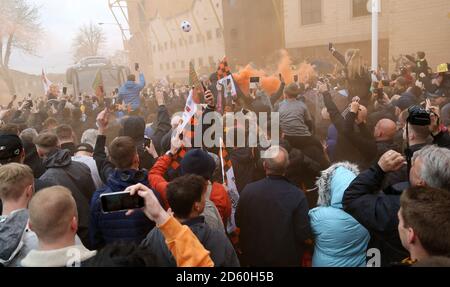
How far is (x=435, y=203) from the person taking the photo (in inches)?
60.7

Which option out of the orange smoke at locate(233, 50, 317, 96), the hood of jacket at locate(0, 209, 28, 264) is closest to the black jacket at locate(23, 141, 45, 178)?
the hood of jacket at locate(0, 209, 28, 264)

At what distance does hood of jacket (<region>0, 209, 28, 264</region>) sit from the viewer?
189 cm

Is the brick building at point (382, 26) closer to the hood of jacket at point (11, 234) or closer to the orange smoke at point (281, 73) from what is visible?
the orange smoke at point (281, 73)

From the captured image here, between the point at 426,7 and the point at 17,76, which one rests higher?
the point at 426,7

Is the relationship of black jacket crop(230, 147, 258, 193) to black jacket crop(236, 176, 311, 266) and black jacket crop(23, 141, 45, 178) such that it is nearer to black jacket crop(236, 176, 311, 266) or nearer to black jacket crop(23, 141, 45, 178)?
black jacket crop(236, 176, 311, 266)

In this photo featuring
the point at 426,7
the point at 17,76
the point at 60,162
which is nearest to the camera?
the point at 60,162

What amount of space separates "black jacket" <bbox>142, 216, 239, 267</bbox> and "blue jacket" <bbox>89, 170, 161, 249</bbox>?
0.44 m

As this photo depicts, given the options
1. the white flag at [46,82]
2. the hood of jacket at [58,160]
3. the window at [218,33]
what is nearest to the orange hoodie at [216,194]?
the hood of jacket at [58,160]

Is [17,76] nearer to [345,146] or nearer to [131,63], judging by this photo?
[131,63]

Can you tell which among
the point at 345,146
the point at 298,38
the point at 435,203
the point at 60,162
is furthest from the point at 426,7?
the point at 60,162

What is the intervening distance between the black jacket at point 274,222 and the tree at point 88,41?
4442 mm

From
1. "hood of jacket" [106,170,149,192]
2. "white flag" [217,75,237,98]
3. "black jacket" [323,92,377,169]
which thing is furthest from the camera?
"white flag" [217,75,237,98]

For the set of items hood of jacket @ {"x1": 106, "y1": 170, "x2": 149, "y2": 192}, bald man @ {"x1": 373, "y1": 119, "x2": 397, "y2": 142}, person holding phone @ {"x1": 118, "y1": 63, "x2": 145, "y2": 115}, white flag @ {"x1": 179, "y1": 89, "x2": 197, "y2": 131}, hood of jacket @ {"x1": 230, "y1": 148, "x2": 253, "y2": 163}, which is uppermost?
person holding phone @ {"x1": 118, "y1": 63, "x2": 145, "y2": 115}
